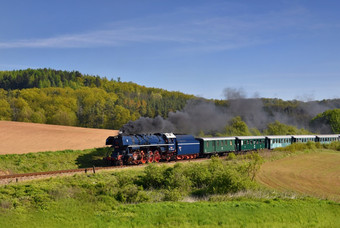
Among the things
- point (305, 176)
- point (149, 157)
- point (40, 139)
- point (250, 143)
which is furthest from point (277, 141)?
point (40, 139)

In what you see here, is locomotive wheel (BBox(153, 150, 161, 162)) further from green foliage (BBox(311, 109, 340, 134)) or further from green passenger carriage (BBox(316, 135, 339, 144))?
green foliage (BBox(311, 109, 340, 134))

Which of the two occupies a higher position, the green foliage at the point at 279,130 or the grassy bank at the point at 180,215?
the green foliage at the point at 279,130

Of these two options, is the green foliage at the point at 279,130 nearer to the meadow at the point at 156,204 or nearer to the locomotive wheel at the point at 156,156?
the locomotive wheel at the point at 156,156

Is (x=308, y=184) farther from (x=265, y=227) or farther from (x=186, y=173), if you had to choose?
(x=265, y=227)

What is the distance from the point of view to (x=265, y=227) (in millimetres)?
15758

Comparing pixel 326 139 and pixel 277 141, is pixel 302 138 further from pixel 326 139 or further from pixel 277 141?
pixel 326 139

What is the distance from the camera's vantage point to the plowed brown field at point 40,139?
4581 cm

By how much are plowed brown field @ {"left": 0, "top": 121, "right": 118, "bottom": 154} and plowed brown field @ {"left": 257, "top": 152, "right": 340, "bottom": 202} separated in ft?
89.1

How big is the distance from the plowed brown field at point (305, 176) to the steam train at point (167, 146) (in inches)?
212

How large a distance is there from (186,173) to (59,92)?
355ft

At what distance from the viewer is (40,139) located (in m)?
53.0

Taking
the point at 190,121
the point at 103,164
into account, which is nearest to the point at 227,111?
the point at 190,121

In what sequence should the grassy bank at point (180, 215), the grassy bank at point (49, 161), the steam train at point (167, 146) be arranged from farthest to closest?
the steam train at point (167, 146) → the grassy bank at point (49, 161) → the grassy bank at point (180, 215)

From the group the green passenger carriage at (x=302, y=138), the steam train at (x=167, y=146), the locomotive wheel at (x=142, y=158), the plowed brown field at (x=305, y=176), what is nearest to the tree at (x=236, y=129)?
the green passenger carriage at (x=302, y=138)
